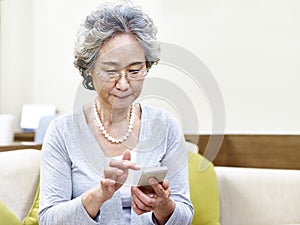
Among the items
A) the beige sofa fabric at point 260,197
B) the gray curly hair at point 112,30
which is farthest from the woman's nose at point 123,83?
the beige sofa fabric at point 260,197

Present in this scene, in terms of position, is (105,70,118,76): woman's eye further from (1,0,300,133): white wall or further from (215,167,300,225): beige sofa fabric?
(1,0,300,133): white wall

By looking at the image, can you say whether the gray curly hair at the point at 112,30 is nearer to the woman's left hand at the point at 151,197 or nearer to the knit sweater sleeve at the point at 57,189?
the knit sweater sleeve at the point at 57,189

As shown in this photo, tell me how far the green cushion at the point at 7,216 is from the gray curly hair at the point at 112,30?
0.55 metres

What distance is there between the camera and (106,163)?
1.36 metres

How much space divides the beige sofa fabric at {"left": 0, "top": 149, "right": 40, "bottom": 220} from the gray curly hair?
63 cm

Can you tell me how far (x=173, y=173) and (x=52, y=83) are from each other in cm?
326

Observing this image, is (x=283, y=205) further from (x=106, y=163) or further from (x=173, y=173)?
(x=106, y=163)

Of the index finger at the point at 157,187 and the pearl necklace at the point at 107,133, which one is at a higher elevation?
the pearl necklace at the point at 107,133

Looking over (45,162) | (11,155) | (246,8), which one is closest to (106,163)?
(45,162)

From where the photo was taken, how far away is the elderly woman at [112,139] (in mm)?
1298

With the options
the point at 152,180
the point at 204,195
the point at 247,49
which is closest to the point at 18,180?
the point at 204,195

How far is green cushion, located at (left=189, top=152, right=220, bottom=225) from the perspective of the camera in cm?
224

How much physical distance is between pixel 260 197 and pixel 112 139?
3.43 ft

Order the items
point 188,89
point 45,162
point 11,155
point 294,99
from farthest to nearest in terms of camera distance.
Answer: point 294,99 → point 11,155 → point 45,162 → point 188,89
